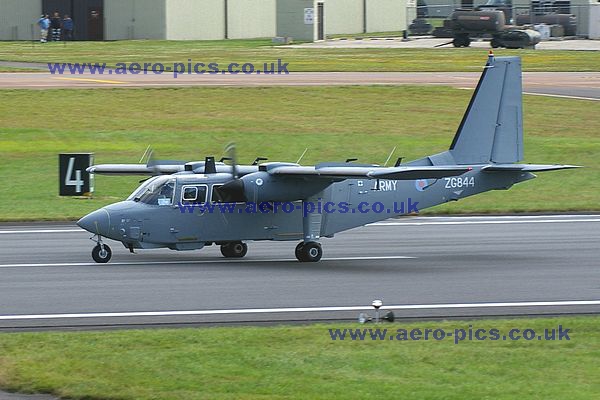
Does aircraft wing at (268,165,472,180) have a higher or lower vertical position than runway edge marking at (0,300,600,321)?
higher

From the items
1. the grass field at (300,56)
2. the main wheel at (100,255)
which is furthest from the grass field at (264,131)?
the grass field at (300,56)

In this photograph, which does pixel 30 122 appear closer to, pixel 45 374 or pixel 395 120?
pixel 395 120

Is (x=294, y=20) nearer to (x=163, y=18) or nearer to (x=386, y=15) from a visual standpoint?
(x=163, y=18)

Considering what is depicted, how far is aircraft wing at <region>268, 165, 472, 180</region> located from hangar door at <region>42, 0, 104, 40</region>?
66951 millimetres

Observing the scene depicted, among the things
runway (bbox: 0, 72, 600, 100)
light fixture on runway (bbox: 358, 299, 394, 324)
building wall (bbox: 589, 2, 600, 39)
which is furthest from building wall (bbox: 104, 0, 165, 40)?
light fixture on runway (bbox: 358, 299, 394, 324)

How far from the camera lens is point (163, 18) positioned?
85.2 m

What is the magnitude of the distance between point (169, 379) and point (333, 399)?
2.20 m

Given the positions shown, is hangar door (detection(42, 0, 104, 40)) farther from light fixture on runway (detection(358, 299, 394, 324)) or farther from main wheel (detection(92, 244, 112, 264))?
light fixture on runway (detection(358, 299, 394, 324))

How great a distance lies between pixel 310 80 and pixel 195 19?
33841 millimetres

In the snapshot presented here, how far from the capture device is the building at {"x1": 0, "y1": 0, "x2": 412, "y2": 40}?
85.6 meters

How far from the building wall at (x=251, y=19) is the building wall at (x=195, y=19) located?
3.92 feet

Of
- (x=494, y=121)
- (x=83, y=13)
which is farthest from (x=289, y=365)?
(x=83, y=13)

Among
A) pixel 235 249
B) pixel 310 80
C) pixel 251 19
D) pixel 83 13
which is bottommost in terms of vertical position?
pixel 235 249

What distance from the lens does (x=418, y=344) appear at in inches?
627
